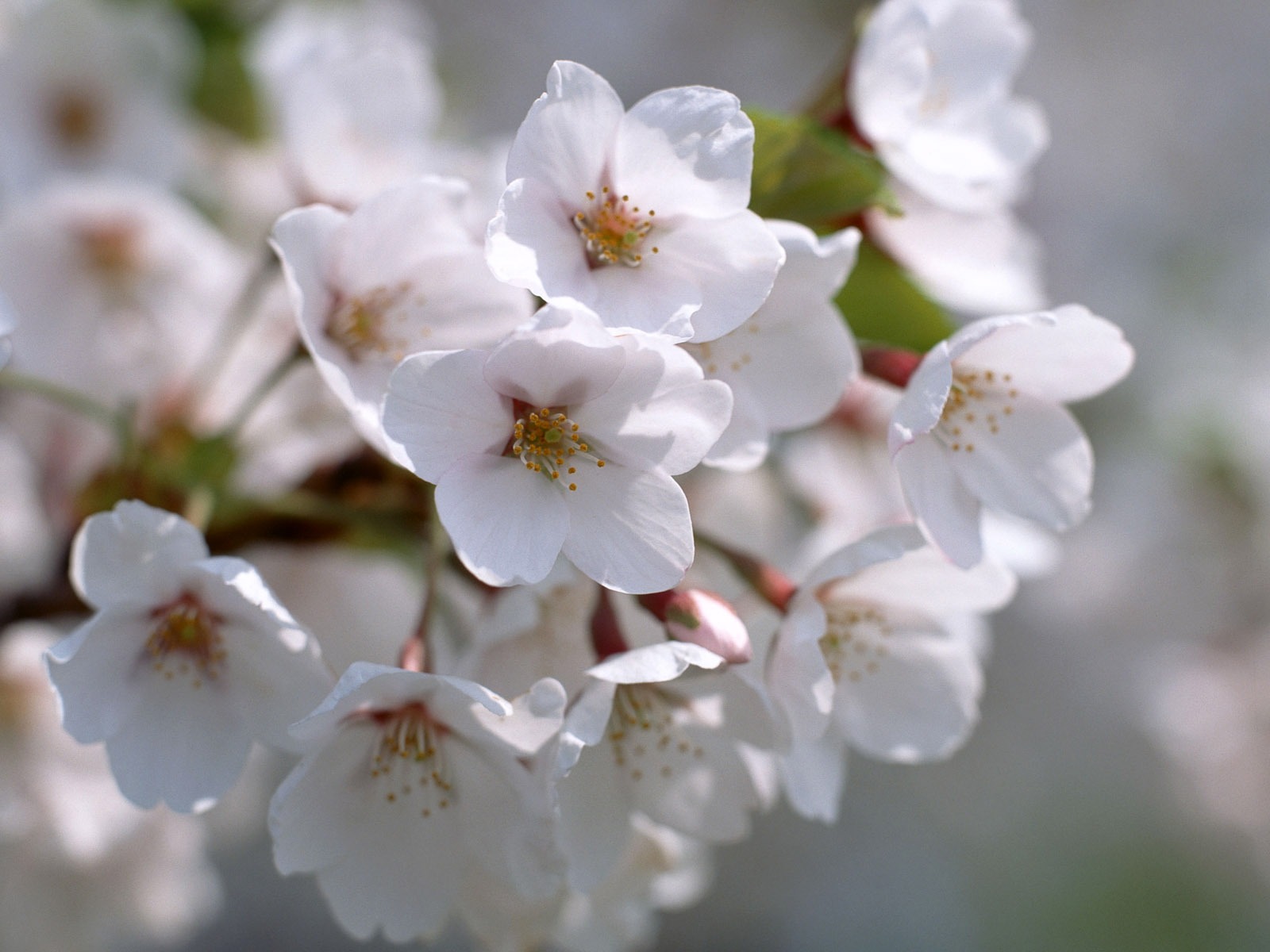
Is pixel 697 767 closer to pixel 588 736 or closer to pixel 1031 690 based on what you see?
pixel 588 736

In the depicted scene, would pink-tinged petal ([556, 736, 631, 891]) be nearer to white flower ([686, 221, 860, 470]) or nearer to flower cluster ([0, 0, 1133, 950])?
flower cluster ([0, 0, 1133, 950])

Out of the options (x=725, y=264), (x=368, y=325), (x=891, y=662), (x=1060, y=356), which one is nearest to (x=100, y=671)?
(x=368, y=325)

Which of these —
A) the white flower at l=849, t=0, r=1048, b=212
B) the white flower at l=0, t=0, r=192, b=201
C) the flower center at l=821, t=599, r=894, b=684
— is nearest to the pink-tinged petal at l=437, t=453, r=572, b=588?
the flower center at l=821, t=599, r=894, b=684

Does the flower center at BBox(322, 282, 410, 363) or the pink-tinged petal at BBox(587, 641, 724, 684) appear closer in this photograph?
the pink-tinged petal at BBox(587, 641, 724, 684)

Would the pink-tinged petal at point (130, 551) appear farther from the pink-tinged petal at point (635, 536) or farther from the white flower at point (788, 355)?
the white flower at point (788, 355)

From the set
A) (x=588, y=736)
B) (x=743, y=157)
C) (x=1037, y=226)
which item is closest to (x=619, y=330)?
(x=743, y=157)

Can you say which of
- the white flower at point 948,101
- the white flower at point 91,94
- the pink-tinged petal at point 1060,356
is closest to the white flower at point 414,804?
the pink-tinged petal at point 1060,356

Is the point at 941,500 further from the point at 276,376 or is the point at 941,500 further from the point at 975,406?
the point at 276,376
